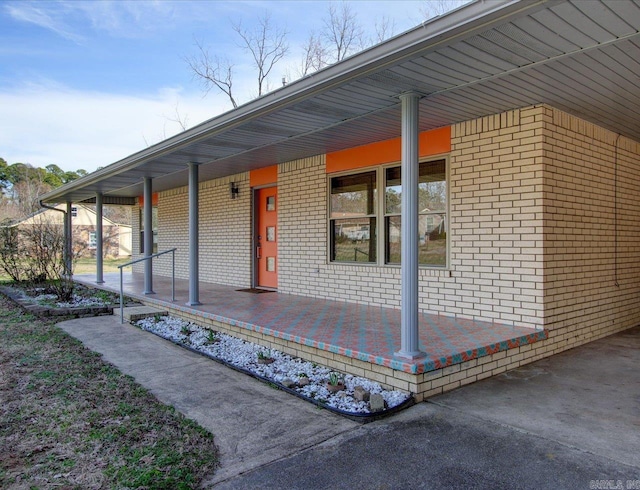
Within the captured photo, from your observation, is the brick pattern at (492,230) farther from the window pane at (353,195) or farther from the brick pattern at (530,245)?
the window pane at (353,195)

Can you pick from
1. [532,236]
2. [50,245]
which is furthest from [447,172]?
[50,245]

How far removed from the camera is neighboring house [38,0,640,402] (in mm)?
3207

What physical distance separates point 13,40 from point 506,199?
19943mm

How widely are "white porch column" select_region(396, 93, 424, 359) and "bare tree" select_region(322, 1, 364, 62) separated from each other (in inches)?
562

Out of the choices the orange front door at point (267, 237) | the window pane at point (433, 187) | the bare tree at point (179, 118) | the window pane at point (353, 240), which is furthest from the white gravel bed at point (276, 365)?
the bare tree at point (179, 118)

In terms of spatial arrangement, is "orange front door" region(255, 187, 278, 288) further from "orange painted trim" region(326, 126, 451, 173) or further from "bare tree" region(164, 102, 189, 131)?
"bare tree" region(164, 102, 189, 131)

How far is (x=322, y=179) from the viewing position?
291 inches

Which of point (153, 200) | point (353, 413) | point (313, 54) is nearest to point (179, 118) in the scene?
point (313, 54)

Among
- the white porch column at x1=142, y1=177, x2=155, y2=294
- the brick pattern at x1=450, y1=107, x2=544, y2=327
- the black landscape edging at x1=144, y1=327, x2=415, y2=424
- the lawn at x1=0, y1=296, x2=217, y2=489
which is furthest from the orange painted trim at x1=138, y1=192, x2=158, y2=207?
the black landscape edging at x1=144, y1=327, x2=415, y2=424

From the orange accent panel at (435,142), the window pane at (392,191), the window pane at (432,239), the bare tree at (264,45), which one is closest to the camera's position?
the orange accent panel at (435,142)

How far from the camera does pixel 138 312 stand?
725 cm

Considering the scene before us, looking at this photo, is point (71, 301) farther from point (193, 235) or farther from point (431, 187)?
point (431, 187)

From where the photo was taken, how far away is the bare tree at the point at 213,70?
750 inches

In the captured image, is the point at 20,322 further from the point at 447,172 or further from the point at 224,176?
the point at 447,172
